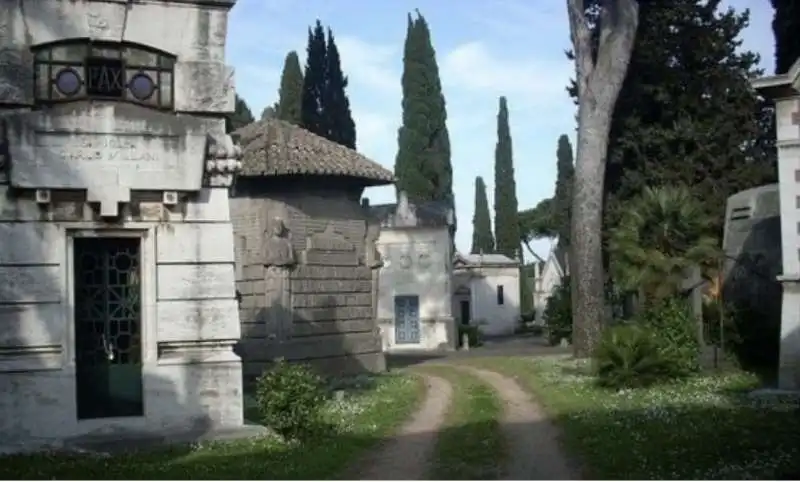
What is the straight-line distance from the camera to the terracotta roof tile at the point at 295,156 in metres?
27.0

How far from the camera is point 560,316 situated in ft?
131

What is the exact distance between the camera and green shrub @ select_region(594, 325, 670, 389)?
19.4 meters

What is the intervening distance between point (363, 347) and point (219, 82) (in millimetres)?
16348

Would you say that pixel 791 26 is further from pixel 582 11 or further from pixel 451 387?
pixel 451 387

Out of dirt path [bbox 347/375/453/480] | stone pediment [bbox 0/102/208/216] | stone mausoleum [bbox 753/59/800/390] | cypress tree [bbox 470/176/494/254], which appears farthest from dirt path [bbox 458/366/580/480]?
cypress tree [bbox 470/176/494/254]

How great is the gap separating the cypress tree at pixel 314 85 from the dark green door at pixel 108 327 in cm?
3110

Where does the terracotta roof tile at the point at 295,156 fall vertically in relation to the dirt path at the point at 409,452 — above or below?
above

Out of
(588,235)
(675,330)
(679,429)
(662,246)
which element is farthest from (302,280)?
(679,429)

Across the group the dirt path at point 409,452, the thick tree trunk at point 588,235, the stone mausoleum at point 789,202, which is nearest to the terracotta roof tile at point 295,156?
the thick tree trunk at point 588,235

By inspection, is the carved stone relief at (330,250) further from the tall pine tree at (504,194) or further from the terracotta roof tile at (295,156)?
the tall pine tree at (504,194)

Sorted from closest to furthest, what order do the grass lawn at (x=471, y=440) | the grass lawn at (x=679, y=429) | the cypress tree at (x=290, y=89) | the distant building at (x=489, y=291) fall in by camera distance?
the grass lawn at (x=679, y=429)
the grass lawn at (x=471, y=440)
the cypress tree at (x=290, y=89)
the distant building at (x=489, y=291)

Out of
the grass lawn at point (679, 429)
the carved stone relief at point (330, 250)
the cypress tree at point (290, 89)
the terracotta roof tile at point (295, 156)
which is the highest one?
the cypress tree at point (290, 89)

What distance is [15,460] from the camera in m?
11.8

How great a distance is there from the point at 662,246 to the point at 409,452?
36.7ft
